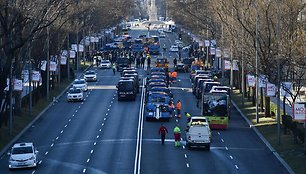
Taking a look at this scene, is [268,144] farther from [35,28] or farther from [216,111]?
[35,28]

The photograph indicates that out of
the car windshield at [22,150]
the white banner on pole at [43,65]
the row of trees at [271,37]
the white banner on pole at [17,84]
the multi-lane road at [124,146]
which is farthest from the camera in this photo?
the white banner on pole at [43,65]

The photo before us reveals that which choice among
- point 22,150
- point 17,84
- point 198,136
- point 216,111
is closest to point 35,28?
point 17,84

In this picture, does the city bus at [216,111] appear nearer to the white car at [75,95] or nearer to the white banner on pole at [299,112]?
the white banner on pole at [299,112]

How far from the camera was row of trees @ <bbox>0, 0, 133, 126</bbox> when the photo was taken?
55.2m

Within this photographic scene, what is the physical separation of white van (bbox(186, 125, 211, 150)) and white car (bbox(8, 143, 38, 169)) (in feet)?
32.6

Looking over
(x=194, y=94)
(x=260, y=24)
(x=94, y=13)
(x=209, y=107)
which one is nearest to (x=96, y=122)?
(x=209, y=107)

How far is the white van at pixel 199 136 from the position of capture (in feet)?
172

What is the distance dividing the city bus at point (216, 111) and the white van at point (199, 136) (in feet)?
31.5

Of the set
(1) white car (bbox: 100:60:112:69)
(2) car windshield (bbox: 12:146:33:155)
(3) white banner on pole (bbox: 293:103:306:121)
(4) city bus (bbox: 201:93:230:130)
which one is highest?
(1) white car (bbox: 100:60:112:69)

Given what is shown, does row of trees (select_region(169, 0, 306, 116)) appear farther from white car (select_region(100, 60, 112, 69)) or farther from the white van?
white car (select_region(100, 60, 112, 69))

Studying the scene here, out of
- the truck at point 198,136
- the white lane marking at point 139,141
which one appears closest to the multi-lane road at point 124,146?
the white lane marking at point 139,141

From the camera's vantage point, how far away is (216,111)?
2467 inches

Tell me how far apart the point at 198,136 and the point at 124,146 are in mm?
4884

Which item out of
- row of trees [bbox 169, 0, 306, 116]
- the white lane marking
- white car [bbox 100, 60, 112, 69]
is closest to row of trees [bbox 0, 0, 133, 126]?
white car [bbox 100, 60, 112, 69]
